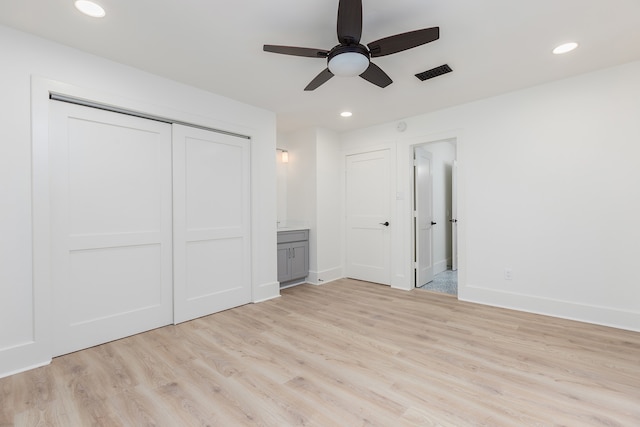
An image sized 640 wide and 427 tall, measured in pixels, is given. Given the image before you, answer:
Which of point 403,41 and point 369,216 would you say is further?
point 369,216

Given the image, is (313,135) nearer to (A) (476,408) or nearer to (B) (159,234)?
(B) (159,234)

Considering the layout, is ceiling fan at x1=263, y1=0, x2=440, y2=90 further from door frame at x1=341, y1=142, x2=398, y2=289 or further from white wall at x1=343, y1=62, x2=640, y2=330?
door frame at x1=341, y1=142, x2=398, y2=289

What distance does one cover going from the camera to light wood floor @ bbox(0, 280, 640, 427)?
1712 millimetres

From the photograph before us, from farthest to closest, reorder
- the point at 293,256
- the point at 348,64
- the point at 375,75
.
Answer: the point at 293,256 → the point at 375,75 → the point at 348,64

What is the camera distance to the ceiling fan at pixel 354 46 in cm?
176

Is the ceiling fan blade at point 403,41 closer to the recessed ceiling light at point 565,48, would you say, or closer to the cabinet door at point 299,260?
the recessed ceiling light at point 565,48

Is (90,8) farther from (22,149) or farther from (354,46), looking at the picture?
(354,46)

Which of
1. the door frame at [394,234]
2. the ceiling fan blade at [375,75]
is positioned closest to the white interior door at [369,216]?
the door frame at [394,234]

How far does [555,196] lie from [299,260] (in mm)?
3358

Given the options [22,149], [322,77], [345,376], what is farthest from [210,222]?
[345,376]

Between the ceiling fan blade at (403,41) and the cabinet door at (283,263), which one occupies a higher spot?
the ceiling fan blade at (403,41)

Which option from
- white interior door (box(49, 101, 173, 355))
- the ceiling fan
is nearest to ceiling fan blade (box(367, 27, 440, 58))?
the ceiling fan

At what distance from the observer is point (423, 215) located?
4652mm

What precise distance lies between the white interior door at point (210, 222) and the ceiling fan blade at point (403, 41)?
7.04ft
